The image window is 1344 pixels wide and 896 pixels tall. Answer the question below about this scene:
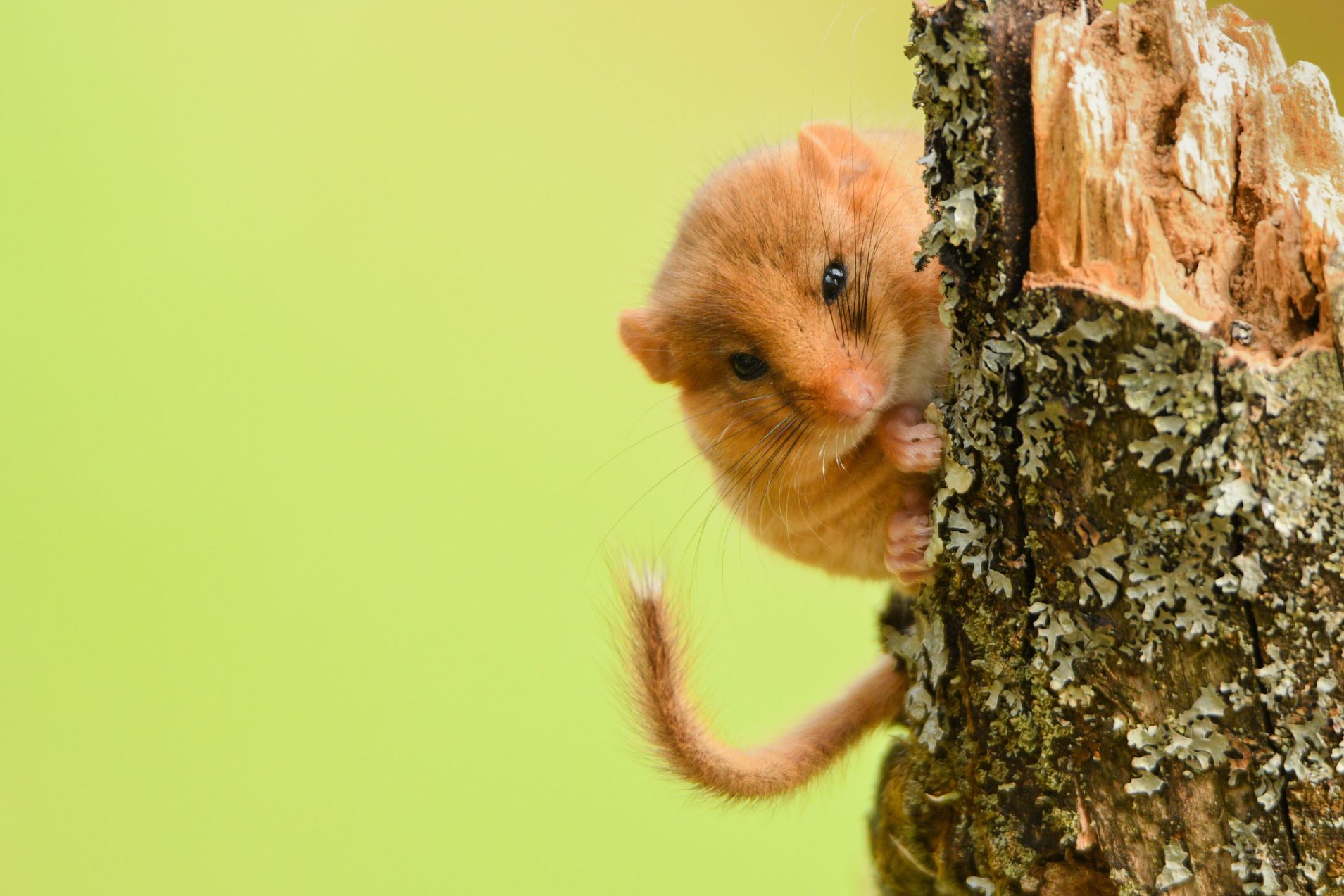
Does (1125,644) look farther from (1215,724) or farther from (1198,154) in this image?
(1198,154)

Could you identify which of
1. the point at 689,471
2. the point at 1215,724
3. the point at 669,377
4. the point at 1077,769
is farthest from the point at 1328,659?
the point at 689,471

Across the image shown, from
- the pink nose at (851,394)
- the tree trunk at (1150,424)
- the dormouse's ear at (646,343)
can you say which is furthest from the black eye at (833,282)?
the tree trunk at (1150,424)

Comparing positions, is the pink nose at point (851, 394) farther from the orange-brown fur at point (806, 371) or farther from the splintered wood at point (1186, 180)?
the splintered wood at point (1186, 180)

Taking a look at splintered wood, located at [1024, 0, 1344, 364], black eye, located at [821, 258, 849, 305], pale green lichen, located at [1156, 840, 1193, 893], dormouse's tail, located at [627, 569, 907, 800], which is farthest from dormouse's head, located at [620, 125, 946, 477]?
pale green lichen, located at [1156, 840, 1193, 893]

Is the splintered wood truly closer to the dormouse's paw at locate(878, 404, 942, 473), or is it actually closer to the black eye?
the dormouse's paw at locate(878, 404, 942, 473)

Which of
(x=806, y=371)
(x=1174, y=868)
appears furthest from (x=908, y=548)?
(x=1174, y=868)

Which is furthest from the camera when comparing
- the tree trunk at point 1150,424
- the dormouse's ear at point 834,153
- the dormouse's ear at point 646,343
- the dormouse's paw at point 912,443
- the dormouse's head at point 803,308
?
the dormouse's ear at point 646,343
